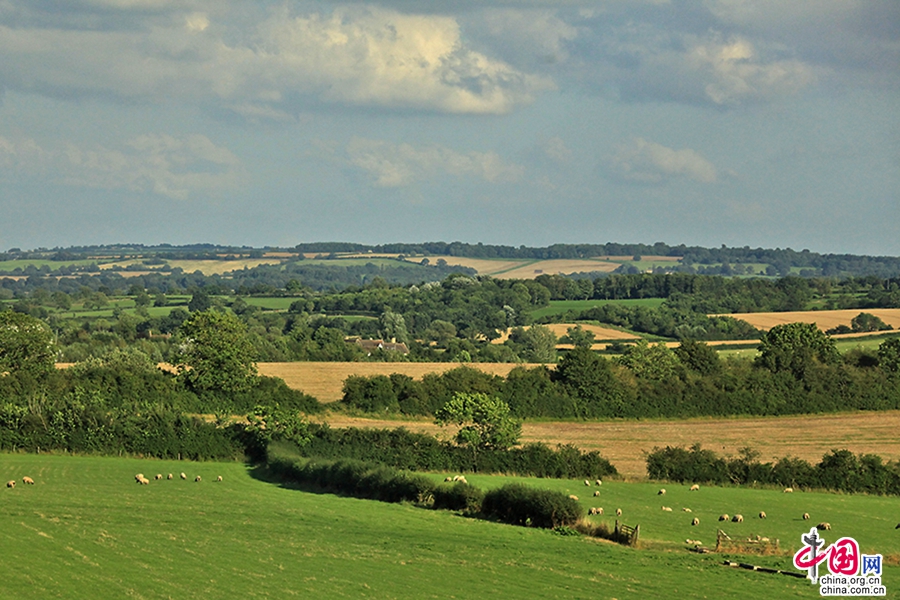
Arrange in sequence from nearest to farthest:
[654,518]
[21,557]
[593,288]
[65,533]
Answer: [21,557] → [65,533] → [654,518] → [593,288]

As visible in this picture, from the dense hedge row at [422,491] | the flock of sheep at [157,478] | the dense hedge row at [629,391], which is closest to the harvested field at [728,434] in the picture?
the dense hedge row at [629,391]

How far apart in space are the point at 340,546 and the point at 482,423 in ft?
68.1

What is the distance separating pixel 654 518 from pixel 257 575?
16803mm

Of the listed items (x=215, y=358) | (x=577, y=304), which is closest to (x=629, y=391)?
(x=215, y=358)

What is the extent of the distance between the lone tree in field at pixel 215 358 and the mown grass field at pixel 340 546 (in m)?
20.3

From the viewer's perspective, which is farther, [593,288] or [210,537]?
[593,288]

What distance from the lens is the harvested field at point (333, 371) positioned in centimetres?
7344

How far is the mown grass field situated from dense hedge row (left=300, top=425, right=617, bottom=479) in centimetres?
402

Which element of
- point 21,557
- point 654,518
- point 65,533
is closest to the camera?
point 21,557

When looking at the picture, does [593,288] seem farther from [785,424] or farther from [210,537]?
[210,537]

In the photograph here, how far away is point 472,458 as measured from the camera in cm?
4806

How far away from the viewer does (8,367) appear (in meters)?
63.7

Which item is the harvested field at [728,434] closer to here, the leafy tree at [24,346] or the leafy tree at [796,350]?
the leafy tree at [796,350]

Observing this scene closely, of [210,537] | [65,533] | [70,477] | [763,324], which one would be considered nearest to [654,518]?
[210,537]
